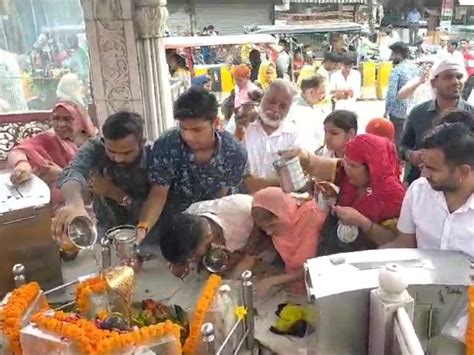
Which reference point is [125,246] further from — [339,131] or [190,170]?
[339,131]

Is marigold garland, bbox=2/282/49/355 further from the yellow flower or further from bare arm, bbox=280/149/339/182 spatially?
bare arm, bbox=280/149/339/182

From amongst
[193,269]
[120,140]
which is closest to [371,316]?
[193,269]

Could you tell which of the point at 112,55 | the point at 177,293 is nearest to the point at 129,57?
the point at 112,55

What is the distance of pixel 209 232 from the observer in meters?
1.63

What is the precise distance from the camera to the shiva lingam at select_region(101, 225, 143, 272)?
159 cm

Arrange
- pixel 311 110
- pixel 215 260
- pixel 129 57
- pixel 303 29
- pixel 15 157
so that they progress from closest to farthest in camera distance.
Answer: pixel 215 260
pixel 15 157
pixel 129 57
pixel 311 110
pixel 303 29

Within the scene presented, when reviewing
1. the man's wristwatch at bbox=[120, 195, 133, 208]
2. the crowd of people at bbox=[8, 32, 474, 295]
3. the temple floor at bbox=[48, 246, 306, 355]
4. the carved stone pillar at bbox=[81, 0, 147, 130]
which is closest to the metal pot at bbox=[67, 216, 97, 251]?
the crowd of people at bbox=[8, 32, 474, 295]

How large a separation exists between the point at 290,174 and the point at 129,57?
1861mm

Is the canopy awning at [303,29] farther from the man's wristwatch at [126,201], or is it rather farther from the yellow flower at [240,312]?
the yellow flower at [240,312]

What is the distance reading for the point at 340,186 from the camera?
1809 mm

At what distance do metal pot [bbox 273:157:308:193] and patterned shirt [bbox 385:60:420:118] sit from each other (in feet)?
8.05

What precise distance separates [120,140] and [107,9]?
1559 mm

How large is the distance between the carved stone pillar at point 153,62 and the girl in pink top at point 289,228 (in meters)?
1.77

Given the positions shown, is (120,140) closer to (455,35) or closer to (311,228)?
(311,228)
